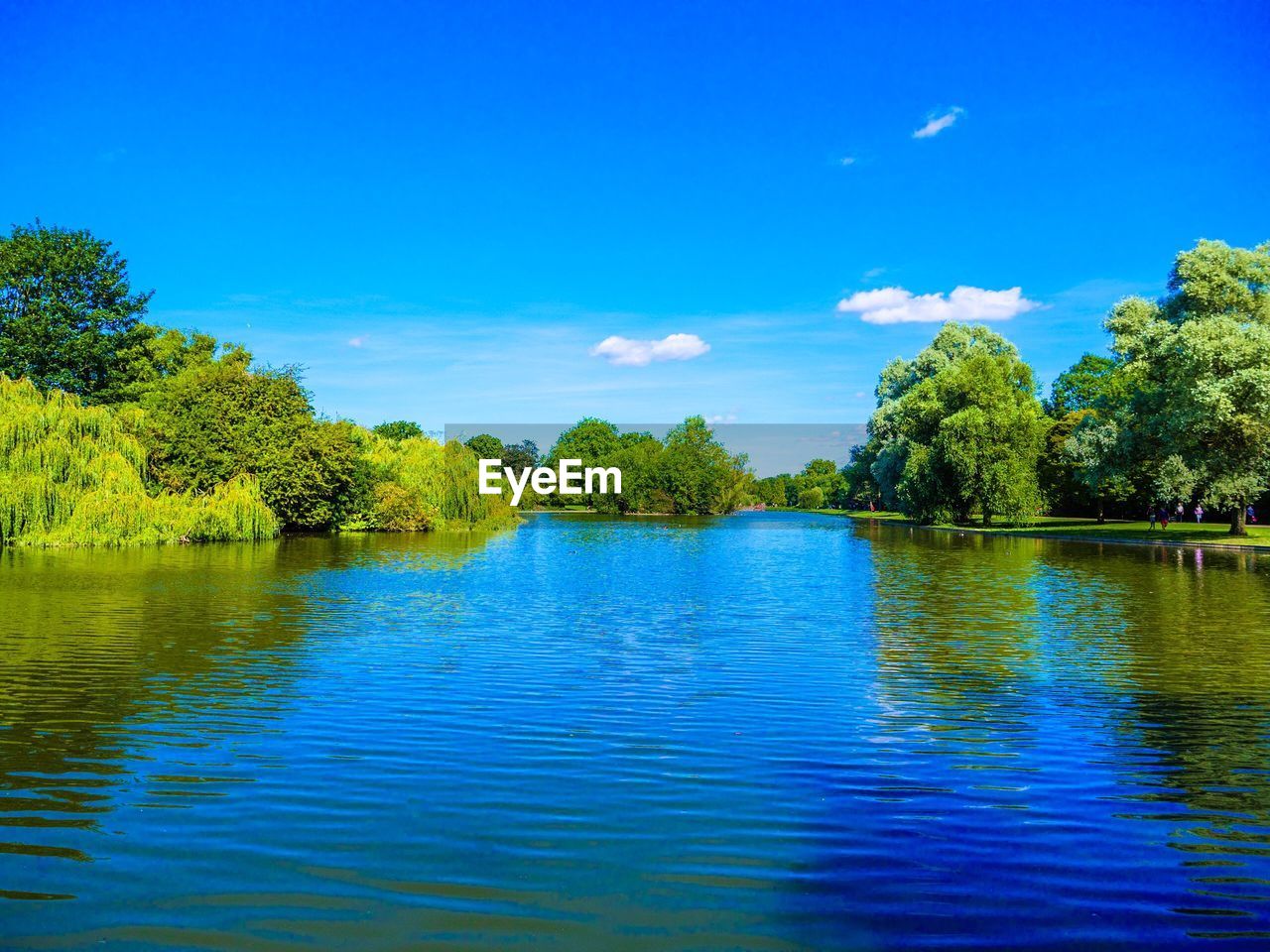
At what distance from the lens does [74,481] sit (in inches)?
1467

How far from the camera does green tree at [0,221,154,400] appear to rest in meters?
52.3

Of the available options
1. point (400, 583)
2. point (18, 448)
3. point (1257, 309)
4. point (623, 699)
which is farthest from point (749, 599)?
point (1257, 309)

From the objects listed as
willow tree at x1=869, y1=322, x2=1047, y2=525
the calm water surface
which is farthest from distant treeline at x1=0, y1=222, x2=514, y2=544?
willow tree at x1=869, y1=322, x2=1047, y2=525

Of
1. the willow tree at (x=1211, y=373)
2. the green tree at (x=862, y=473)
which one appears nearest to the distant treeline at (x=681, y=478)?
the green tree at (x=862, y=473)

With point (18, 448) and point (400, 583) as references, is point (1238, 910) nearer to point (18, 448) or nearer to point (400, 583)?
point (400, 583)

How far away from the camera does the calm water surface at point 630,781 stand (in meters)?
4.95

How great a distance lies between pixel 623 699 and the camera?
34.4 ft

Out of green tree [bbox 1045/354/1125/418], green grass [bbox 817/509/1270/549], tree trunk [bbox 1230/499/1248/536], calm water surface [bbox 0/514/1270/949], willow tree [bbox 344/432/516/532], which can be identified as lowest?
calm water surface [bbox 0/514/1270/949]

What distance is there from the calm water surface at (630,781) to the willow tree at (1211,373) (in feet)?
78.6

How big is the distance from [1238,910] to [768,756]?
3697mm

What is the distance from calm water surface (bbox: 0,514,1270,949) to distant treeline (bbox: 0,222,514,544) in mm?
22670

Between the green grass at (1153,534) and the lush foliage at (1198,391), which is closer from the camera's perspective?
the lush foliage at (1198,391)
